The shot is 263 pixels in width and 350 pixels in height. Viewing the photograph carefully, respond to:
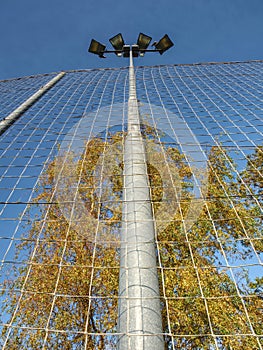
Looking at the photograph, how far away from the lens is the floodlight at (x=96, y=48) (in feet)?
15.0

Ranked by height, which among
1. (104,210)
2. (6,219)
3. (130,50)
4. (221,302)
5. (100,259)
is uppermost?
(130,50)

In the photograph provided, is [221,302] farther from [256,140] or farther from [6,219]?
[6,219]

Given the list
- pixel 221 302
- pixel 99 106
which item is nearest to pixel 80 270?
pixel 221 302

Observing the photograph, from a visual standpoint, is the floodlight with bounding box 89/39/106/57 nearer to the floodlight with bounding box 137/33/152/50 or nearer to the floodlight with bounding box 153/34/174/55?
the floodlight with bounding box 137/33/152/50

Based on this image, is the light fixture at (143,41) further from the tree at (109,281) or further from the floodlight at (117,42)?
the tree at (109,281)

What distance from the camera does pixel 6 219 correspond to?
182 cm

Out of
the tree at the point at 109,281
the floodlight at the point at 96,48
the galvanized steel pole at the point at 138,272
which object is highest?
the floodlight at the point at 96,48

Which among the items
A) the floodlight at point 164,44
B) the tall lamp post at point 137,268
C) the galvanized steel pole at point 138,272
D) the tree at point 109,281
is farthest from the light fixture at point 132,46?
the galvanized steel pole at point 138,272

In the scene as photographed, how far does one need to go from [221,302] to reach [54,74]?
15.4 feet

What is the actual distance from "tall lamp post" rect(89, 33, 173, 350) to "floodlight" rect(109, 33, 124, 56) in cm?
301

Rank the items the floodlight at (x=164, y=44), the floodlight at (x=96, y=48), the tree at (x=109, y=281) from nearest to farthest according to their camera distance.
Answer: the tree at (x=109, y=281), the floodlight at (x=164, y=44), the floodlight at (x=96, y=48)

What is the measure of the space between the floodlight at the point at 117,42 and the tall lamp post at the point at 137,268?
9.88 ft

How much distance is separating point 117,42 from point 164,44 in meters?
0.79

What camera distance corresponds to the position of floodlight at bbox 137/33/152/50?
14.5ft
